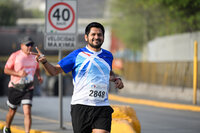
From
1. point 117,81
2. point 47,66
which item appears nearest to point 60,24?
point 117,81

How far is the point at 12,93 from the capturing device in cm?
1070

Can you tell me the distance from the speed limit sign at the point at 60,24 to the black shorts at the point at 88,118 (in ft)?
14.1

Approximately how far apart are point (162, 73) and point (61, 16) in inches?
669

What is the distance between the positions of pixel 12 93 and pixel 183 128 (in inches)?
177

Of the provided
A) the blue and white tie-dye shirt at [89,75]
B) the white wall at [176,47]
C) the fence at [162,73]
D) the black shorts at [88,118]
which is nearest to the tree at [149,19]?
the white wall at [176,47]

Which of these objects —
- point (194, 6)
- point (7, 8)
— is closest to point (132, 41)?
point (7, 8)

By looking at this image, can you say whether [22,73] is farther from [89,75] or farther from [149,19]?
[149,19]

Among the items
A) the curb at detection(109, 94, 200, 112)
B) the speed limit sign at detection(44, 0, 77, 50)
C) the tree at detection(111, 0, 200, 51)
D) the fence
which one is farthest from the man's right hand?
the tree at detection(111, 0, 200, 51)

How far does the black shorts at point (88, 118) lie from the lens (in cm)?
675

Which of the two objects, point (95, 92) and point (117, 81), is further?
point (117, 81)

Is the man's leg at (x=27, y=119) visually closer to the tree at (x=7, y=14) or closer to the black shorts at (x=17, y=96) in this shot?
the black shorts at (x=17, y=96)

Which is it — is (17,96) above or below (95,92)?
below

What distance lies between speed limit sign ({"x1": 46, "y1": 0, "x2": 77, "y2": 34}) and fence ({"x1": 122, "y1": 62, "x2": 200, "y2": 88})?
12740mm

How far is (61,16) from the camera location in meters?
11.3
